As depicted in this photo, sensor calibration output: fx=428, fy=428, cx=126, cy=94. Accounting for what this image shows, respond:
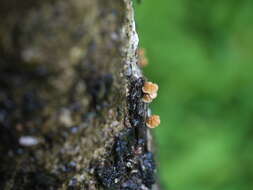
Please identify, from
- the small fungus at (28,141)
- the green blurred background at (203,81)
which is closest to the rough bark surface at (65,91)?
the small fungus at (28,141)

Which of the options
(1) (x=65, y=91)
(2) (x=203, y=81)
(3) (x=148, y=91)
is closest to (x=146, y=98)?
(3) (x=148, y=91)

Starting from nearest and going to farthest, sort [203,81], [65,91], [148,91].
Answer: [65,91] < [148,91] < [203,81]

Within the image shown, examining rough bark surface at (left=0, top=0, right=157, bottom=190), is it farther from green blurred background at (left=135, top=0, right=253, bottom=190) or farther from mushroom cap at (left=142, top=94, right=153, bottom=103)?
green blurred background at (left=135, top=0, right=253, bottom=190)

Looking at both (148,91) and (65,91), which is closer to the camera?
(65,91)

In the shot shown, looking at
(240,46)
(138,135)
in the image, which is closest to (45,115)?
(138,135)

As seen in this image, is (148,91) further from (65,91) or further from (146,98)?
(65,91)

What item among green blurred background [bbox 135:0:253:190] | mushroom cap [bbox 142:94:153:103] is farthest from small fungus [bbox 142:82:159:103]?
green blurred background [bbox 135:0:253:190]

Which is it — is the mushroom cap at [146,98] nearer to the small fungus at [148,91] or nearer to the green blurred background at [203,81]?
the small fungus at [148,91]
